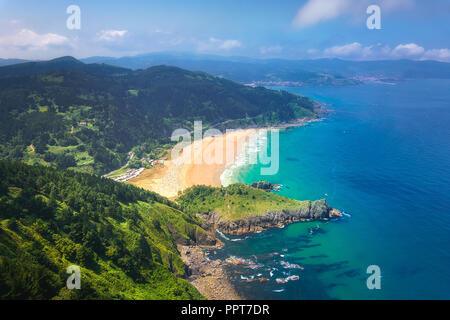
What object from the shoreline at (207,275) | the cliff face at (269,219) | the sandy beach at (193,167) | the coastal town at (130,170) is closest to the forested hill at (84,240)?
the shoreline at (207,275)

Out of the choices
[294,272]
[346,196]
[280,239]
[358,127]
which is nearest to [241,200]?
[280,239]

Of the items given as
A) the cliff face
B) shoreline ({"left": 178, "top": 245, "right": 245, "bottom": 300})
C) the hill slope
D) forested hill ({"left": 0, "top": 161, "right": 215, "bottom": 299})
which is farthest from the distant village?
shoreline ({"left": 178, "top": 245, "right": 245, "bottom": 300})

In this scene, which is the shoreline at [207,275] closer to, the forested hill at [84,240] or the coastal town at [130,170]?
the forested hill at [84,240]

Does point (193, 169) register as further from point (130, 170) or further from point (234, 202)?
point (234, 202)

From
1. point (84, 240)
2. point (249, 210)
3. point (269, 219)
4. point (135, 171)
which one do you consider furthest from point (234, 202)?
point (135, 171)

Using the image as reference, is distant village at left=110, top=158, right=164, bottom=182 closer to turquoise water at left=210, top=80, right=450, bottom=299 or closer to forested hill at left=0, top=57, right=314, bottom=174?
forested hill at left=0, top=57, right=314, bottom=174
